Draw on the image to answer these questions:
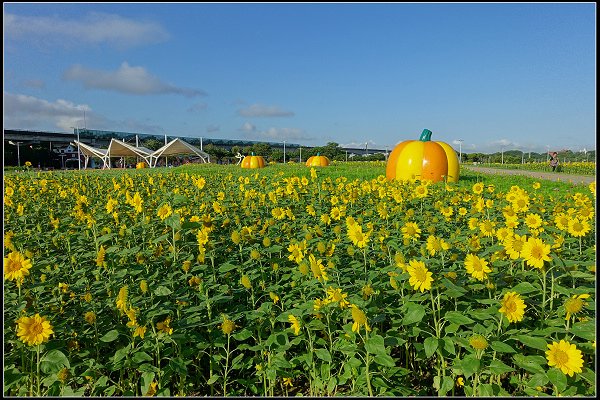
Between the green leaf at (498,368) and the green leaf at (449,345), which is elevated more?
the green leaf at (449,345)

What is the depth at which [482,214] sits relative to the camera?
3998 millimetres

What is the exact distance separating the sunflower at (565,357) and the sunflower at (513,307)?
0.53ft

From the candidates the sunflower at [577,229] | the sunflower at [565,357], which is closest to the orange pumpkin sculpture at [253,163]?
the sunflower at [577,229]

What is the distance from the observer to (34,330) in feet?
5.68

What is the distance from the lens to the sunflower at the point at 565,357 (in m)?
1.60

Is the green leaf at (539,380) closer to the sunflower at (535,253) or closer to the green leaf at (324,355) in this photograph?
the sunflower at (535,253)

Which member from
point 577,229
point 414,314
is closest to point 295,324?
point 414,314

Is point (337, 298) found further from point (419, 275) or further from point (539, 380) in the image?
point (539, 380)

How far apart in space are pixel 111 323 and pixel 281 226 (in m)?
1.67

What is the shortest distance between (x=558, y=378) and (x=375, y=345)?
723 millimetres

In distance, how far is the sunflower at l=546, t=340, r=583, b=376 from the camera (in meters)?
1.60

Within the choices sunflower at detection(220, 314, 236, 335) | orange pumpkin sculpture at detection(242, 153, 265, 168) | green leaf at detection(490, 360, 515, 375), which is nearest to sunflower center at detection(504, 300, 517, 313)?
green leaf at detection(490, 360, 515, 375)

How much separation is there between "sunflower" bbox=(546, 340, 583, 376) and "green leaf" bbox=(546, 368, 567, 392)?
0.02 meters

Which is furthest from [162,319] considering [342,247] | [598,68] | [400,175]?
[400,175]
